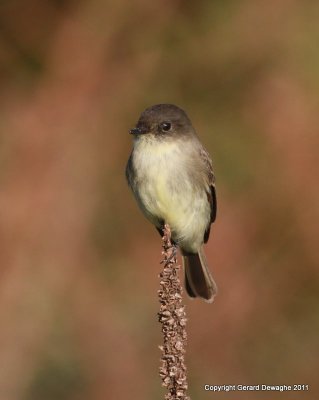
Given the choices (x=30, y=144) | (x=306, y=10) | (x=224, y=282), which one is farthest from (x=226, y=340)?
(x=306, y=10)

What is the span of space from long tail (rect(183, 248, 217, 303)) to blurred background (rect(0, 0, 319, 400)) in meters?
0.11

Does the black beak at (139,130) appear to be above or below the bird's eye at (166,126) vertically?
below

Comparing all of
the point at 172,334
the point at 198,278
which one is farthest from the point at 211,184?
the point at 172,334

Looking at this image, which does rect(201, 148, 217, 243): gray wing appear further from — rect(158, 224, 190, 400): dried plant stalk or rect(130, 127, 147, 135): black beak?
rect(158, 224, 190, 400): dried plant stalk

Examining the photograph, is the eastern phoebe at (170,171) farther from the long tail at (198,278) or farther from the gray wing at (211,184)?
the long tail at (198,278)

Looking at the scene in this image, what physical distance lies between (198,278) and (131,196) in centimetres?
71

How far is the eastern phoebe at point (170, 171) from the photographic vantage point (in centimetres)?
441

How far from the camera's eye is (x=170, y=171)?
4.44m

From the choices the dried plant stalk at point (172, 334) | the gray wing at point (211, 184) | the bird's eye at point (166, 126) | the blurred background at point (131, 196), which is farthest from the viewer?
the blurred background at point (131, 196)

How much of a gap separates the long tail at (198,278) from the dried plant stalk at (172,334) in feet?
7.05

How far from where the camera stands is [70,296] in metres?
5.41

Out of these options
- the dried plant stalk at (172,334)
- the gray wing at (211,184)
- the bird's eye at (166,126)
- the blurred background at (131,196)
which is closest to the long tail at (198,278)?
the blurred background at (131,196)

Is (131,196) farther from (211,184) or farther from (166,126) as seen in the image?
(166,126)

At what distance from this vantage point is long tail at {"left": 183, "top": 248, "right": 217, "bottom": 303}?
514cm
